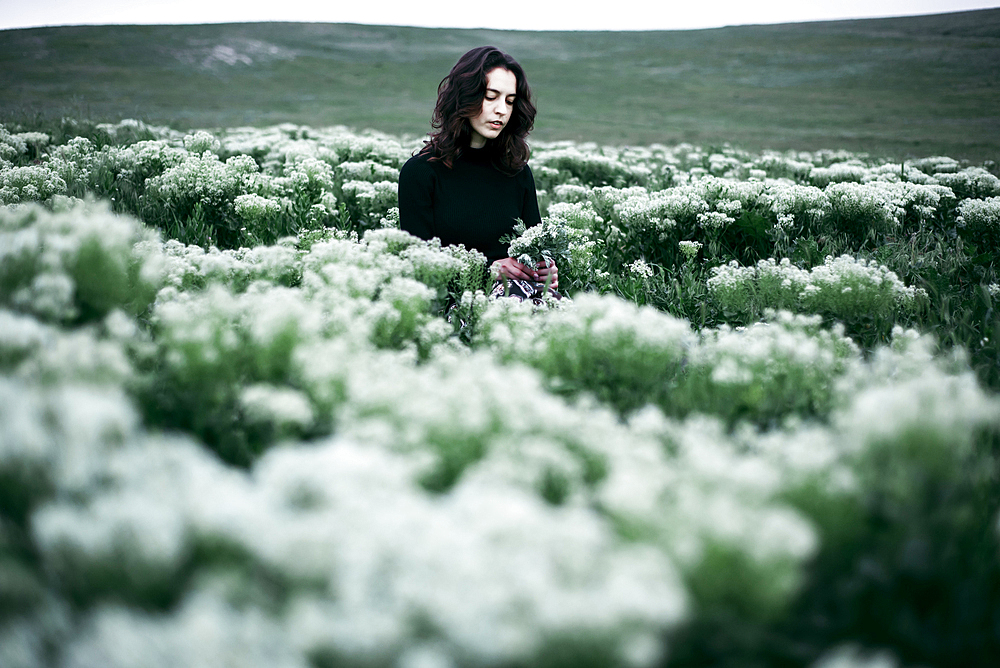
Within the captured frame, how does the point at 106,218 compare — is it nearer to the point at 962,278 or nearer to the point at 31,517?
the point at 31,517

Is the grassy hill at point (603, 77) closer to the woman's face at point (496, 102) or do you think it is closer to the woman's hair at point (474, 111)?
the woman's hair at point (474, 111)

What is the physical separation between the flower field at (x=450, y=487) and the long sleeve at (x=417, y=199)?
4.81 ft

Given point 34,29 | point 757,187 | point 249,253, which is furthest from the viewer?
point 34,29

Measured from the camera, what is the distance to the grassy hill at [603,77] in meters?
33.6

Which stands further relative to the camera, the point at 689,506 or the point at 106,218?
the point at 106,218

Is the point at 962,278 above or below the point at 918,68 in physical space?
below

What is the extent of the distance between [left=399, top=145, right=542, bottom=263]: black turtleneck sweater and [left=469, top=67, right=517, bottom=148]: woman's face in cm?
38

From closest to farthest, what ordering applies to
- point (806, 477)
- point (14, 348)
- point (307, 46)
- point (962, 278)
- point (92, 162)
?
point (806, 477) < point (14, 348) < point (962, 278) < point (92, 162) < point (307, 46)

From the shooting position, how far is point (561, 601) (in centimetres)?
123

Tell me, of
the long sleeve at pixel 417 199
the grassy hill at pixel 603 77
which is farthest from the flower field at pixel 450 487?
the grassy hill at pixel 603 77

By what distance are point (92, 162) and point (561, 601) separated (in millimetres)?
8742

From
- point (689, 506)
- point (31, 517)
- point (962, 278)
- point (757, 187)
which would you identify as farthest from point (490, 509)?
point (757, 187)

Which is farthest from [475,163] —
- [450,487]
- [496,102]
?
[450,487]

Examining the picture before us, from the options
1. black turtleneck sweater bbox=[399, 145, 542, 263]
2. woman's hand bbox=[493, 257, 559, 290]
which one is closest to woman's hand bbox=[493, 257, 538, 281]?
woman's hand bbox=[493, 257, 559, 290]
